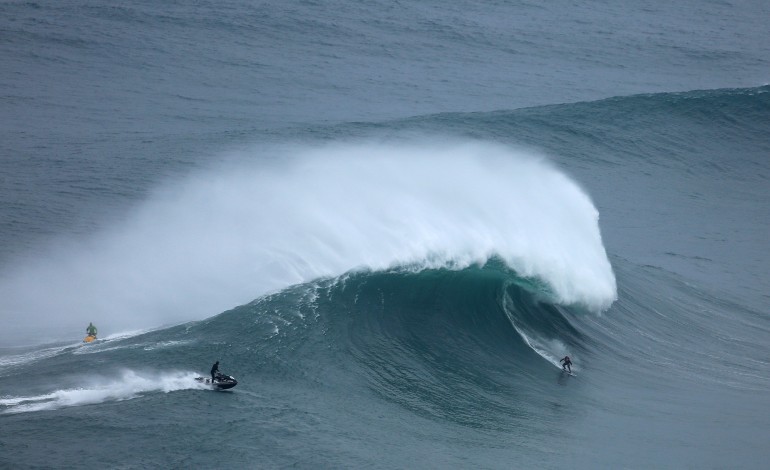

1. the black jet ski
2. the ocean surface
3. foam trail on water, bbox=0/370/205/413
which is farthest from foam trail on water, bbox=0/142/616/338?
the black jet ski

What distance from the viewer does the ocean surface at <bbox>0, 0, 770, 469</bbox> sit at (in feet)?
59.6

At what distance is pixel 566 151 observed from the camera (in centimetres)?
3909

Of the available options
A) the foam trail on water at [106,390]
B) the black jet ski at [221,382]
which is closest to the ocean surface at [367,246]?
the foam trail on water at [106,390]

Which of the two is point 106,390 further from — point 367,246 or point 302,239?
point 367,246

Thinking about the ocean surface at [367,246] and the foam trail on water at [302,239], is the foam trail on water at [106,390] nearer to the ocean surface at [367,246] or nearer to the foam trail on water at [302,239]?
the ocean surface at [367,246]

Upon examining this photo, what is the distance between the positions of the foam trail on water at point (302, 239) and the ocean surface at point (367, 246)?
106mm

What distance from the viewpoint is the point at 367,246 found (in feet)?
82.8

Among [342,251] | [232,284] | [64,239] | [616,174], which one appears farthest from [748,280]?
[64,239]

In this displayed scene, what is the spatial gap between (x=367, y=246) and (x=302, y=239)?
1867 mm

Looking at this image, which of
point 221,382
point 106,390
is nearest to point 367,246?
point 221,382

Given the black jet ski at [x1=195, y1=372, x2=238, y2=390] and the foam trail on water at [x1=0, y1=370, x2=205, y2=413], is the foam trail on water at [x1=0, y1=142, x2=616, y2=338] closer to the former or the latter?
the foam trail on water at [x1=0, y1=370, x2=205, y2=413]

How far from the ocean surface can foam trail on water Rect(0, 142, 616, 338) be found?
0.11m

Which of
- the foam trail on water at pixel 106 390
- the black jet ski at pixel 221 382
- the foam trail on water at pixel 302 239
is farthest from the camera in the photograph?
the foam trail on water at pixel 302 239

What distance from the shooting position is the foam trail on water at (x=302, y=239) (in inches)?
928
